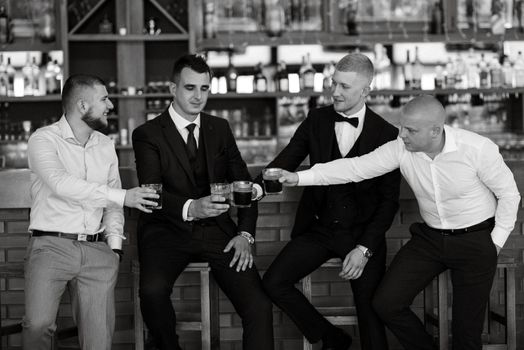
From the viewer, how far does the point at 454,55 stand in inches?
274

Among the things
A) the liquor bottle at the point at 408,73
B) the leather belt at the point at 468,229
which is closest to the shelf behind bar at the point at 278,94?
the liquor bottle at the point at 408,73

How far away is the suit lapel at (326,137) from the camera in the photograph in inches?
152

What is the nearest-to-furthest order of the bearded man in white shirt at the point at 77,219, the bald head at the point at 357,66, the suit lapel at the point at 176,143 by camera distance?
the bearded man in white shirt at the point at 77,219
the suit lapel at the point at 176,143
the bald head at the point at 357,66

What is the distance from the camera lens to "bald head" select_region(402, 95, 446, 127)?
3.44m

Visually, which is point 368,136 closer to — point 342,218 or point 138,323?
point 342,218

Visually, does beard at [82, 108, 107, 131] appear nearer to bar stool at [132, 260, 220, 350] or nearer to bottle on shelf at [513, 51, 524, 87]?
bar stool at [132, 260, 220, 350]

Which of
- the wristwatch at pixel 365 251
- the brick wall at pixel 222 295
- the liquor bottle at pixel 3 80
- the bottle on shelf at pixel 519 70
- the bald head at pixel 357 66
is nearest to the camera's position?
the wristwatch at pixel 365 251

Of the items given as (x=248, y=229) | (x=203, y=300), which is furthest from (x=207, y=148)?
(x=203, y=300)

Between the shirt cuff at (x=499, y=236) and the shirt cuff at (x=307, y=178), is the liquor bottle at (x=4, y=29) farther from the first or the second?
the shirt cuff at (x=499, y=236)

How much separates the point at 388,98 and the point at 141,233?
3.66 meters

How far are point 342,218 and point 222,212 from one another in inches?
22.7

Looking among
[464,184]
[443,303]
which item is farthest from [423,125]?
[443,303]

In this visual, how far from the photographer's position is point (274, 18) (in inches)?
266

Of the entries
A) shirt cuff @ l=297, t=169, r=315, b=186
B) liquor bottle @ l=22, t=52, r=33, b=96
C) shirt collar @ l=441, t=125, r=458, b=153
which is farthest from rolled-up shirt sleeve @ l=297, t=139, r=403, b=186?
liquor bottle @ l=22, t=52, r=33, b=96
